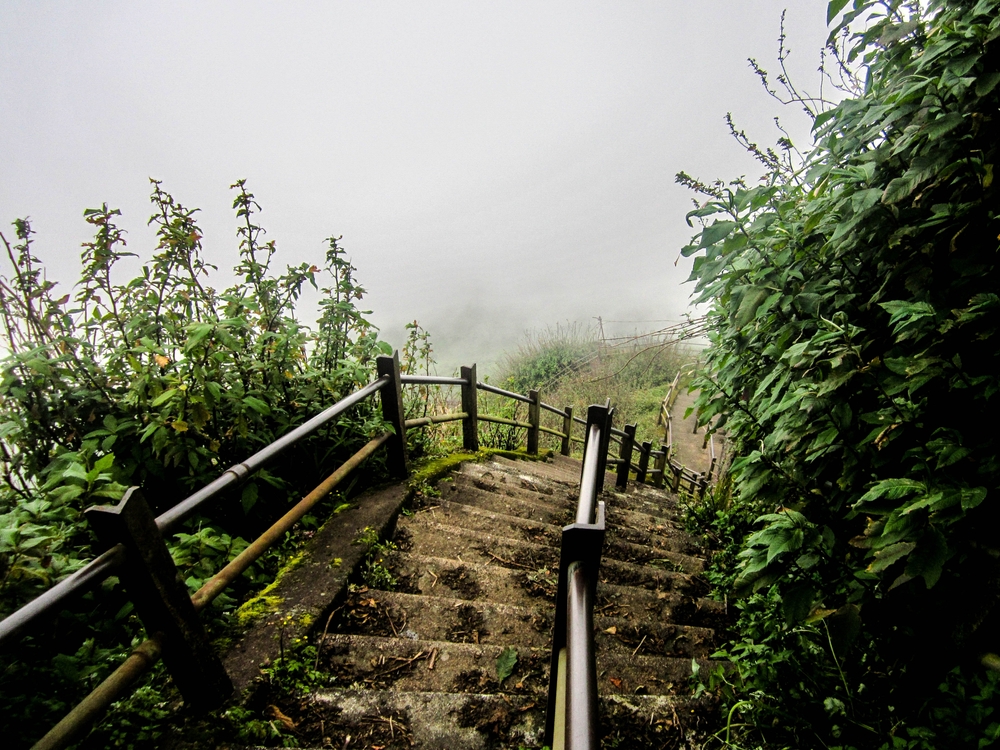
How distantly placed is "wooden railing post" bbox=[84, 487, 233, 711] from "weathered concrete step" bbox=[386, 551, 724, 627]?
1.03 meters

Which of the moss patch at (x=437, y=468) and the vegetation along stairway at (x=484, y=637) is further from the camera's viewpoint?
the moss patch at (x=437, y=468)

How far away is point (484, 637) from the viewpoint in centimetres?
220

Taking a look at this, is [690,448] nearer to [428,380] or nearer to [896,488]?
[428,380]

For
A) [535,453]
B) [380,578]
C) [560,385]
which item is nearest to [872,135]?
[380,578]

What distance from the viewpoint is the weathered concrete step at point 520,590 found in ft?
8.26

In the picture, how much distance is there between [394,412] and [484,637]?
149 centimetres

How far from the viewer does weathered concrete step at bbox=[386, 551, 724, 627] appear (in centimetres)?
252

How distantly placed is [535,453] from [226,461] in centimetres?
474

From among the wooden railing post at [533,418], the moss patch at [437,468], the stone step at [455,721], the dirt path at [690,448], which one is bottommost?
the stone step at [455,721]

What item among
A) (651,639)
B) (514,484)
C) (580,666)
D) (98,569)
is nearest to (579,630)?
(580,666)

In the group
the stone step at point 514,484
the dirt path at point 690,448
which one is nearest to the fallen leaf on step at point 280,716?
the stone step at point 514,484

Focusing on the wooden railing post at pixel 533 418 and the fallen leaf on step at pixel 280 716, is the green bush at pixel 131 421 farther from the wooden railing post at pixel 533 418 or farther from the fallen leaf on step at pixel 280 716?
the wooden railing post at pixel 533 418

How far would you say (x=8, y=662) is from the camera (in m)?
1.47

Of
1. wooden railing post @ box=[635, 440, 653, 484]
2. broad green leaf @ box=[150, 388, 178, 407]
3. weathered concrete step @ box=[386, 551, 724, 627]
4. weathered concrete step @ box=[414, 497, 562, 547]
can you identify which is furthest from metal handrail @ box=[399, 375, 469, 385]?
wooden railing post @ box=[635, 440, 653, 484]
